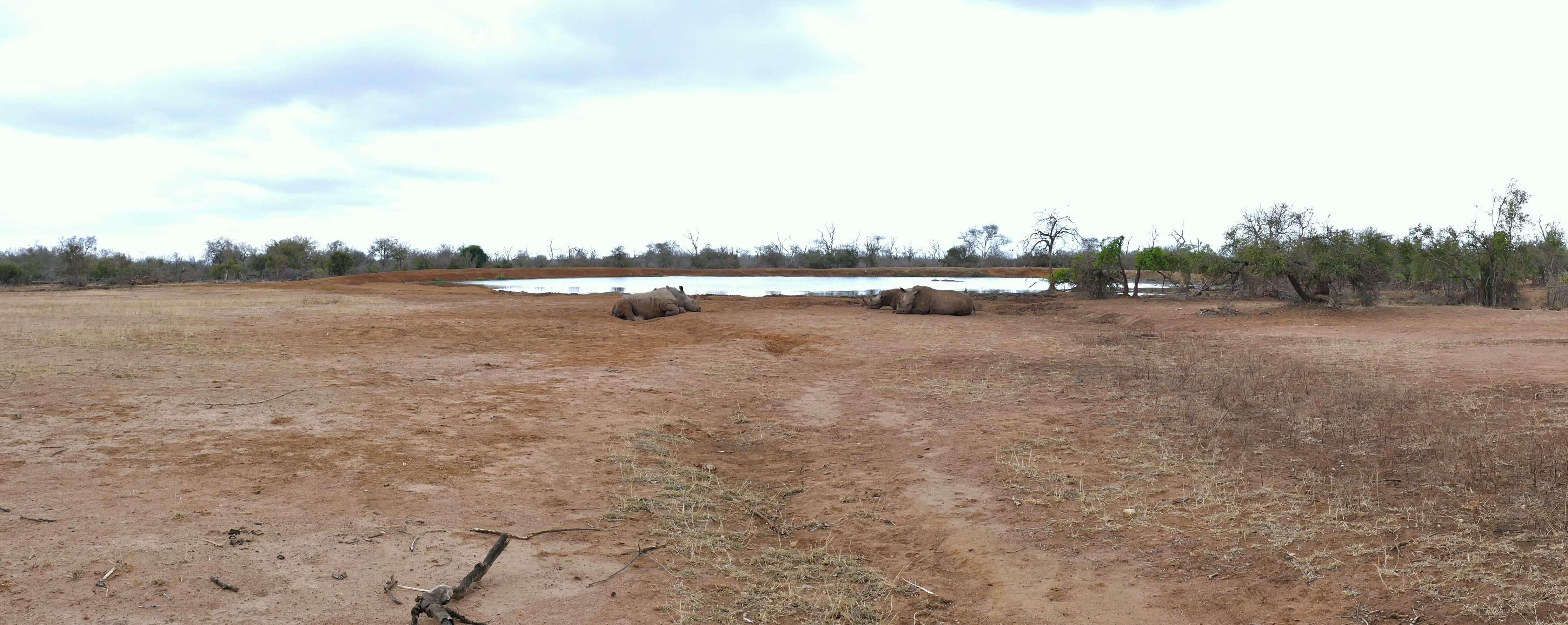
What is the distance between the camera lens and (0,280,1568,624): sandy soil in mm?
4176

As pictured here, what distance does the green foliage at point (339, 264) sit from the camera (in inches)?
2160

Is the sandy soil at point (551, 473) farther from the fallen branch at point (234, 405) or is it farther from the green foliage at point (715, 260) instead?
the green foliage at point (715, 260)

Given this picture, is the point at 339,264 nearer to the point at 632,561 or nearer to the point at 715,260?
the point at 715,260

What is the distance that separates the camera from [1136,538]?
5.06 m

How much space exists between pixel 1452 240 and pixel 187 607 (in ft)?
88.4

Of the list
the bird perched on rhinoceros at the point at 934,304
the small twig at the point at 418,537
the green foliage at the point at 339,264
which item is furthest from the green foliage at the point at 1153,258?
the green foliage at the point at 339,264

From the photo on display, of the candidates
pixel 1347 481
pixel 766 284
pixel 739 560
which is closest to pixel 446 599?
pixel 739 560

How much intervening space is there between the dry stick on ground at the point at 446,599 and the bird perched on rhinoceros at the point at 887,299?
17.9m

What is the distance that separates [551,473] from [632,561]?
1.72m

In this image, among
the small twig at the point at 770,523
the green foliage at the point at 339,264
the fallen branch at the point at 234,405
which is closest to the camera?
the small twig at the point at 770,523

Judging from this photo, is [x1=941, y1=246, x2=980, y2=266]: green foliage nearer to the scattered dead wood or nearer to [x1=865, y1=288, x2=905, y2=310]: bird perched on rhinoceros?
[x1=865, y1=288, x2=905, y2=310]: bird perched on rhinoceros

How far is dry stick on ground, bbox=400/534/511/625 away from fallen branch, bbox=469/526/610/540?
1.50 feet

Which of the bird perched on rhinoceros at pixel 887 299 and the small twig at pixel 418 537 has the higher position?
the bird perched on rhinoceros at pixel 887 299

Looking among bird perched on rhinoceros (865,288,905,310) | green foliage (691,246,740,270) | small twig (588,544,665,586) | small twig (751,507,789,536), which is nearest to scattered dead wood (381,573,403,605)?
small twig (588,544,665,586)
